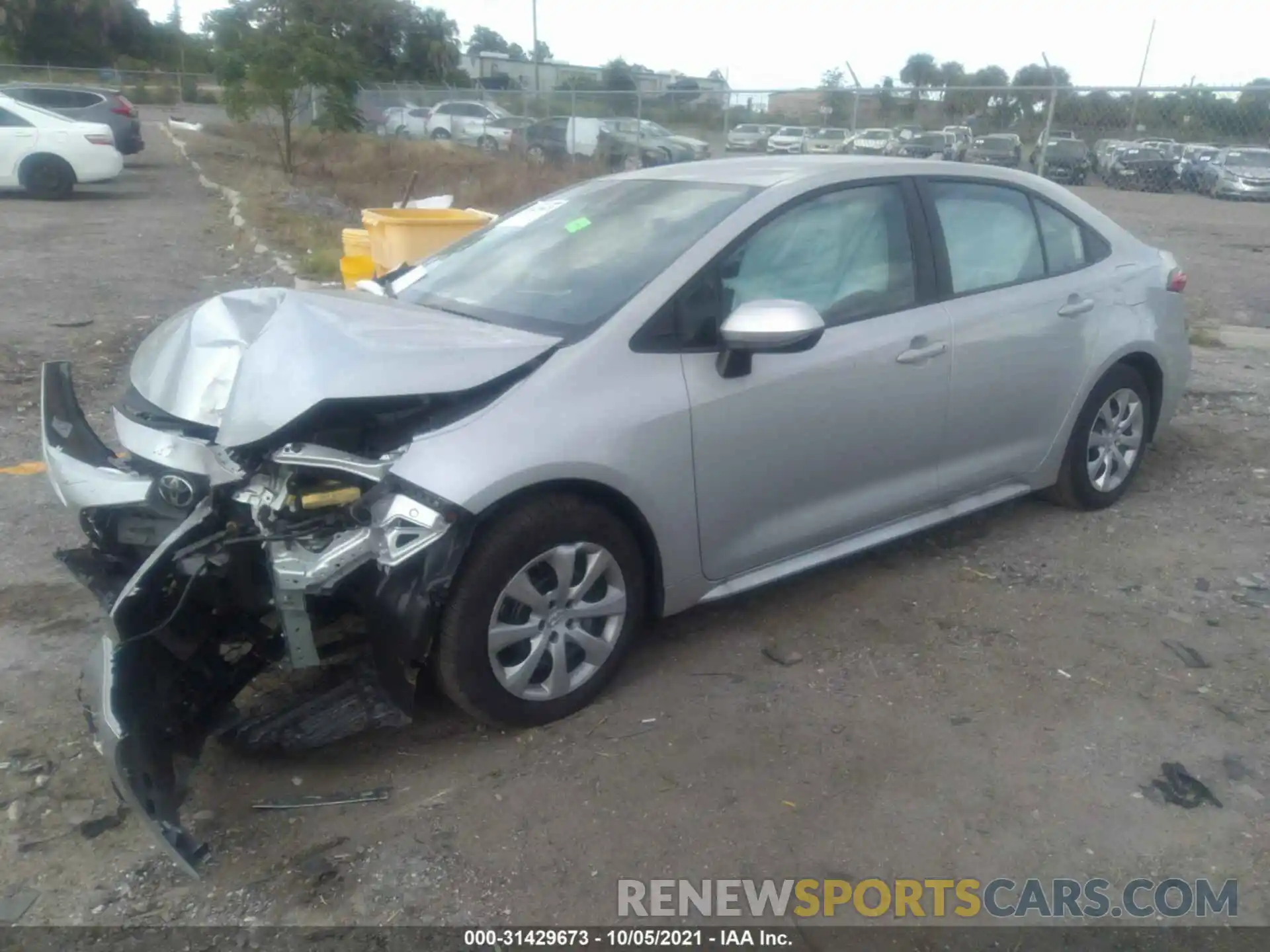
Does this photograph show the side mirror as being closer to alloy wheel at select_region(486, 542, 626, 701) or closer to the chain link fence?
alloy wheel at select_region(486, 542, 626, 701)

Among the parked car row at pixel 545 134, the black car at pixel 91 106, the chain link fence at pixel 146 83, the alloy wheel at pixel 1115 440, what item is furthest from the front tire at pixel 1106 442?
the chain link fence at pixel 146 83

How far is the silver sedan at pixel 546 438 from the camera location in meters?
3.05

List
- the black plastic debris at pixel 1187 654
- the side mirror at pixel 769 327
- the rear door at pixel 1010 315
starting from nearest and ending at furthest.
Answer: the side mirror at pixel 769 327 → the black plastic debris at pixel 1187 654 → the rear door at pixel 1010 315

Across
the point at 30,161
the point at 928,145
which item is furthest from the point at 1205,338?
the point at 30,161

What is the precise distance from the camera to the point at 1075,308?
4.75 metres

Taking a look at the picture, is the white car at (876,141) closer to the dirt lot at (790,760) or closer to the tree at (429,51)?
the dirt lot at (790,760)

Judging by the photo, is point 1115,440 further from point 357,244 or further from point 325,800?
point 357,244

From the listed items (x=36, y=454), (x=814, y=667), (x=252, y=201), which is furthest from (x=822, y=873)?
(x=252, y=201)

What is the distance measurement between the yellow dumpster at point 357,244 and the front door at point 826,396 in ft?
13.8

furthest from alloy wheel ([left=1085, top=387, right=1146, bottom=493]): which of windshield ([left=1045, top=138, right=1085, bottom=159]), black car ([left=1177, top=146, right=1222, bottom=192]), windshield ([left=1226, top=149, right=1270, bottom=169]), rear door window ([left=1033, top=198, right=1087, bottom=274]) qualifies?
windshield ([left=1226, top=149, right=1270, bottom=169])

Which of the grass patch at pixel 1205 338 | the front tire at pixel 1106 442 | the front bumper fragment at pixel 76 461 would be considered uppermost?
the front bumper fragment at pixel 76 461

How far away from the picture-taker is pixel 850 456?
4.01m

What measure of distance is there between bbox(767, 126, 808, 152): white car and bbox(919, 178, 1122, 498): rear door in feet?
43.7

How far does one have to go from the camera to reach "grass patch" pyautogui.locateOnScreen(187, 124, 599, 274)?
42.4 ft
